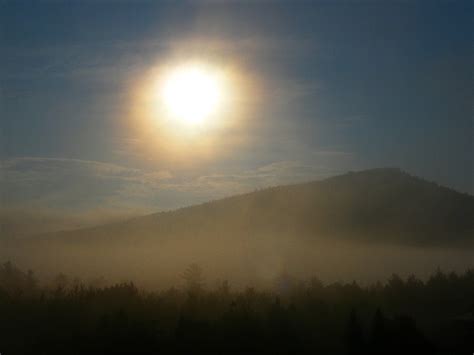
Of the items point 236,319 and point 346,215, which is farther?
point 346,215

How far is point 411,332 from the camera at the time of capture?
7.79 meters

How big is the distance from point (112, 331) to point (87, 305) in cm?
118

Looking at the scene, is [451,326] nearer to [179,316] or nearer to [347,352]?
[347,352]

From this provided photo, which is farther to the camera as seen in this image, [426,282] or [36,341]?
[426,282]

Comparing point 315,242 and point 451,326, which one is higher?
point 315,242

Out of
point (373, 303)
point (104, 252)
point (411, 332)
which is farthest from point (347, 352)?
point (104, 252)

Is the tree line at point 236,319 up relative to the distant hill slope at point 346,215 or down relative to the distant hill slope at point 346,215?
down

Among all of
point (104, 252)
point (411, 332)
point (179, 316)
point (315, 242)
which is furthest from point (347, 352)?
point (104, 252)

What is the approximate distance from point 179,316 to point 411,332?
3.54m

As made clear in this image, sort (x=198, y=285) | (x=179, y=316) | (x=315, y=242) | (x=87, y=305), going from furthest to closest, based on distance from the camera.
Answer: (x=315, y=242)
(x=198, y=285)
(x=87, y=305)
(x=179, y=316)

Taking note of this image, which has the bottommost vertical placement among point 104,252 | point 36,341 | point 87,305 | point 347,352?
point 347,352

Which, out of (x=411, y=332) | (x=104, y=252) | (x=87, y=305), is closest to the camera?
(x=411, y=332)

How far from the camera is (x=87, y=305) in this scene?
909 cm

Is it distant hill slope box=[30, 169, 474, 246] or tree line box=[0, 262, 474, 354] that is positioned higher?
distant hill slope box=[30, 169, 474, 246]
